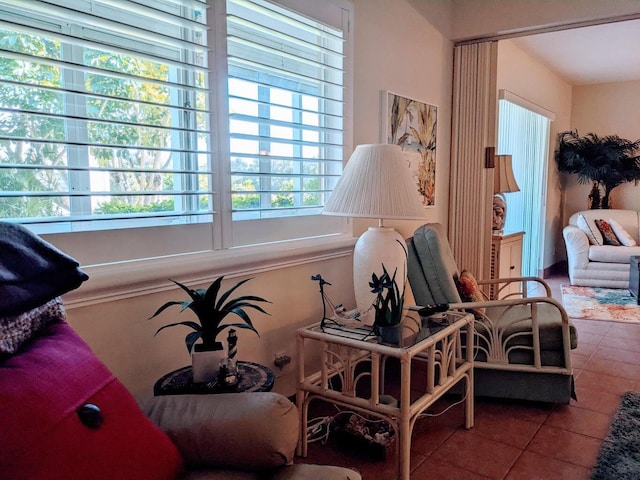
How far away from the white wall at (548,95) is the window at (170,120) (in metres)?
2.94

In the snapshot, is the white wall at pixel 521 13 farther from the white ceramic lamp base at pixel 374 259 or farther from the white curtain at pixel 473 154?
the white ceramic lamp base at pixel 374 259

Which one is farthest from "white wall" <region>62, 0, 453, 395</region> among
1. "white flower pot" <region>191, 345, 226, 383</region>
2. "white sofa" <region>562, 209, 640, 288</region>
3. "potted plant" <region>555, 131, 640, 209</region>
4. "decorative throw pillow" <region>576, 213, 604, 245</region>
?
"potted plant" <region>555, 131, 640, 209</region>

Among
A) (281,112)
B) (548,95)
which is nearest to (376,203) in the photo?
(281,112)

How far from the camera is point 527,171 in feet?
20.1

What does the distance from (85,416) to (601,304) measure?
5.08 metres

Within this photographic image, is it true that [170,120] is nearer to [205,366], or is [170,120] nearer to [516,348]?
[205,366]

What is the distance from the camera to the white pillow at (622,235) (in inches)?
232

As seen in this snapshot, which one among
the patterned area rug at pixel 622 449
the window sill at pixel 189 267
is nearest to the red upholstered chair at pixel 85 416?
the window sill at pixel 189 267

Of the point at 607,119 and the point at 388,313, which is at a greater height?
the point at 607,119

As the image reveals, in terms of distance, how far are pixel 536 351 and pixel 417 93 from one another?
1.84 metres

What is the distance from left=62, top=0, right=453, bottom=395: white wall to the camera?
5.85 ft

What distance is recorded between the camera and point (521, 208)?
5996mm

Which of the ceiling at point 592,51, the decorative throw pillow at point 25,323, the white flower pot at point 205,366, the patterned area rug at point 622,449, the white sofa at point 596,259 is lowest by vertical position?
the patterned area rug at point 622,449

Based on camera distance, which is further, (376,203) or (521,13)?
(521,13)
